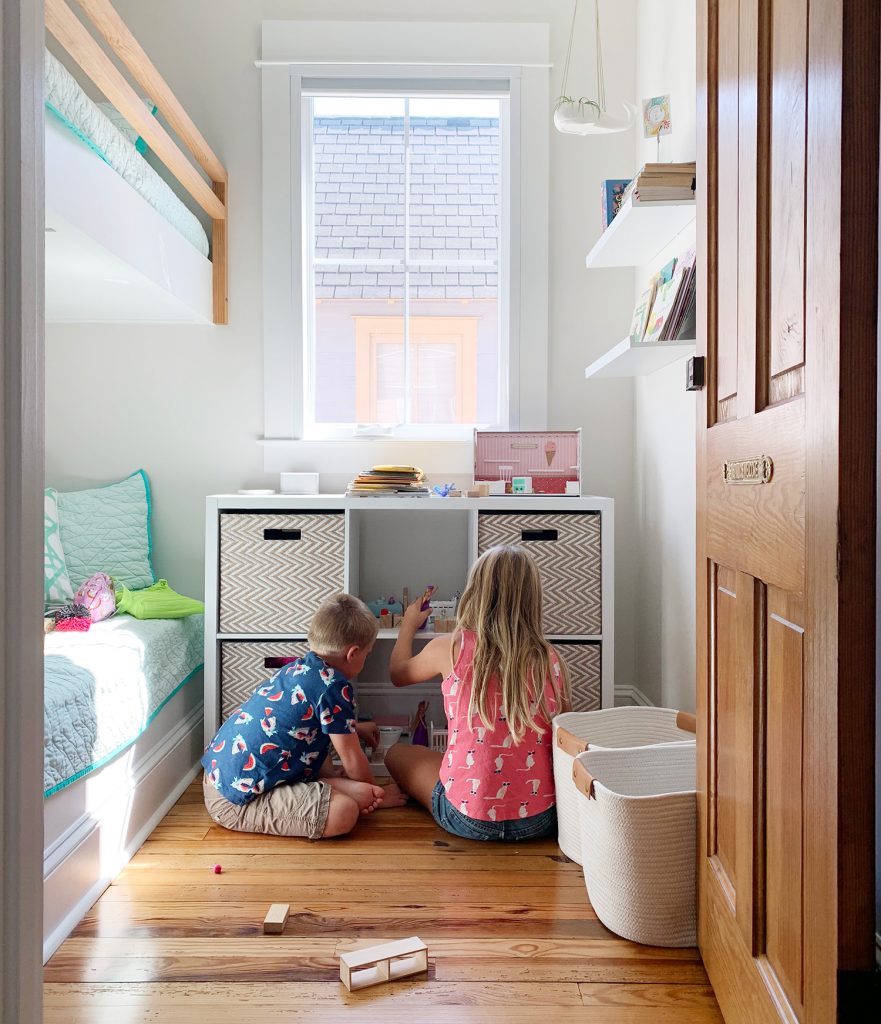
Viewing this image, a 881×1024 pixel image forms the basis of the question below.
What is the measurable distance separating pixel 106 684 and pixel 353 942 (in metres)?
0.80

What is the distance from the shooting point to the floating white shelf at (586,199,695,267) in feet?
6.91

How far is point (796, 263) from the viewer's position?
1.00 meters

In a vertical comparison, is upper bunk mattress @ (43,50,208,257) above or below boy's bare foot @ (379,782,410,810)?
above

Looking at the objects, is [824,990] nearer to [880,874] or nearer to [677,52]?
[880,874]

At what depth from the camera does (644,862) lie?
5.10ft

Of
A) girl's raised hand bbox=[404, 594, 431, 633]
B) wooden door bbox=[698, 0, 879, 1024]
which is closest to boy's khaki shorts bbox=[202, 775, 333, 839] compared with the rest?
girl's raised hand bbox=[404, 594, 431, 633]

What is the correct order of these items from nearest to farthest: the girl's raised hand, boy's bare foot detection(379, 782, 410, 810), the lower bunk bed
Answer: the lower bunk bed → boy's bare foot detection(379, 782, 410, 810) → the girl's raised hand

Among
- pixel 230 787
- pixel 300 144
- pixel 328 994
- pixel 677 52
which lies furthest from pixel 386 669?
pixel 677 52

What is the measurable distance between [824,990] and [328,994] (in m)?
0.88

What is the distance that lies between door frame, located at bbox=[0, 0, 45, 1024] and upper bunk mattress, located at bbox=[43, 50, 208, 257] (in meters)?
0.79

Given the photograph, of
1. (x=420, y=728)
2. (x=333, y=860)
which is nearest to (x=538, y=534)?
(x=420, y=728)

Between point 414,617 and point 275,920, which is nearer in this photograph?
point 275,920

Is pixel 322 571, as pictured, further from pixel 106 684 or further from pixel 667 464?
pixel 667 464

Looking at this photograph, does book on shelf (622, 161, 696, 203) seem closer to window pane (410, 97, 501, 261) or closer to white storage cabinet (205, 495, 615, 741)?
white storage cabinet (205, 495, 615, 741)
